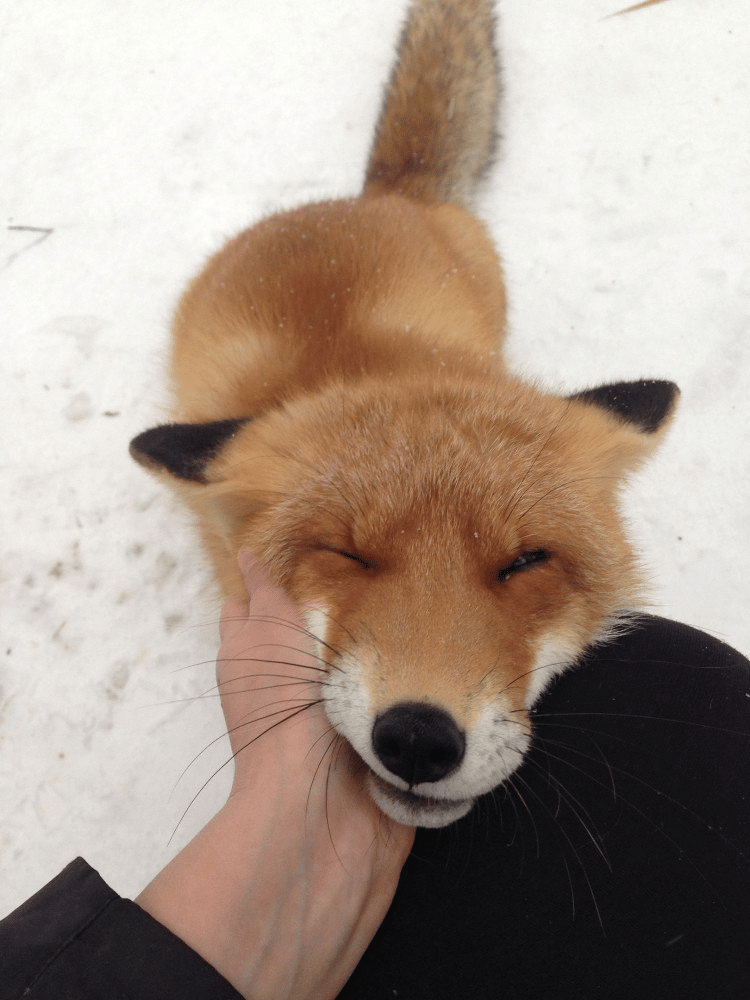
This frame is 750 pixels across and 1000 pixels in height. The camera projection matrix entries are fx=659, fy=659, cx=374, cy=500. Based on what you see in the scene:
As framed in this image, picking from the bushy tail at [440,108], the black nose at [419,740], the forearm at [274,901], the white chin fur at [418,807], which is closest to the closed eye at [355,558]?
the black nose at [419,740]

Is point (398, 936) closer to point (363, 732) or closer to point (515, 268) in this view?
point (363, 732)

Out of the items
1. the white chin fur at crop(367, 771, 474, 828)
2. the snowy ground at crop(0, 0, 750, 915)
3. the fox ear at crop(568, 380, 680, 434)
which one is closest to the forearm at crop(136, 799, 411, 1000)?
the white chin fur at crop(367, 771, 474, 828)

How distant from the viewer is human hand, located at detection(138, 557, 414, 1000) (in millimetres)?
1242

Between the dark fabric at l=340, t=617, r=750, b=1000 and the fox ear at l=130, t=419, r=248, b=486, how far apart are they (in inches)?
40.2

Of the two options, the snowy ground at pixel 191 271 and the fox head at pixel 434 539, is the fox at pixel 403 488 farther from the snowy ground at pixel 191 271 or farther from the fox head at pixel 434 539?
the snowy ground at pixel 191 271

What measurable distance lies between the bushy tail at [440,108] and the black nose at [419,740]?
2.44m

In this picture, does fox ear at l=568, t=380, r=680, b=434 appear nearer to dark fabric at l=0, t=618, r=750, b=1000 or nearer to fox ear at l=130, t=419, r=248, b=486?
dark fabric at l=0, t=618, r=750, b=1000

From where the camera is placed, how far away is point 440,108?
303 cm

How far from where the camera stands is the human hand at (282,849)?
1.24 m

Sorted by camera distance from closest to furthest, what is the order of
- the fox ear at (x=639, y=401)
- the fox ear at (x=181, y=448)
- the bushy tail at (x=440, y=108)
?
the fox ear at (x=181, y=448)
the fox ear at (x=639, y=401)
the bushy tail at (x=440, y=108)

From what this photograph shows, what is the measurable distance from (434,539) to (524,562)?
22cm

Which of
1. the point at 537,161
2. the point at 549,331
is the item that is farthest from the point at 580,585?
the point at 537,161

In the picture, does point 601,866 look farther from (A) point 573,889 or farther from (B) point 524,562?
(B) point 524,562

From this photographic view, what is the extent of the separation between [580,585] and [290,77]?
3351 millimetres
